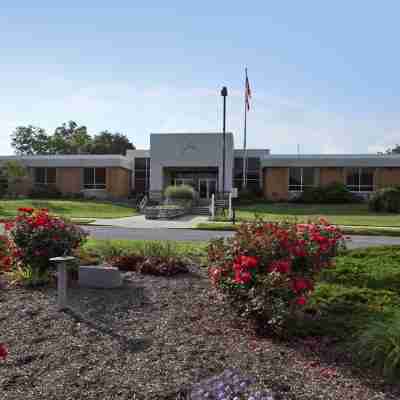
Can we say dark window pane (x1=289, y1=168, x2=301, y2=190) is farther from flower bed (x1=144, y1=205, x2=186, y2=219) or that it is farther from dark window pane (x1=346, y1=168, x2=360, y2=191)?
flower bed (x1=144, y1=205, x2=186, y2=219)

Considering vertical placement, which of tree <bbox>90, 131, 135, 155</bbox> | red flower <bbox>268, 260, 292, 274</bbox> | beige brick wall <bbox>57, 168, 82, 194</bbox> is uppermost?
tree <bbox>90, 131, 135, 155</bbox>

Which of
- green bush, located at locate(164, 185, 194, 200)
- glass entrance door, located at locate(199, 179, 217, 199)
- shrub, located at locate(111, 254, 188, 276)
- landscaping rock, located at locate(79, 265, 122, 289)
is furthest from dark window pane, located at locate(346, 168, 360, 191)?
landscaping rock, located at locate(79, 265, 122, 289)

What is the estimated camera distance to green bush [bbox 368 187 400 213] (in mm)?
30922

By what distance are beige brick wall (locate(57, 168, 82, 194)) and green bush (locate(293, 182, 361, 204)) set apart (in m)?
20.6

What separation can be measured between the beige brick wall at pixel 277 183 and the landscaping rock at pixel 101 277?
3490 cm

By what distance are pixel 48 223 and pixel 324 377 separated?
4.61m

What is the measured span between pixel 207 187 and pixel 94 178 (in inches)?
438

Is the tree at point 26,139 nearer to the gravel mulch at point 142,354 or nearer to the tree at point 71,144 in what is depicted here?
the tree at point 71,144

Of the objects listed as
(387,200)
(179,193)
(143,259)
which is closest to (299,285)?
(143,259)

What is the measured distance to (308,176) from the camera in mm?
40500

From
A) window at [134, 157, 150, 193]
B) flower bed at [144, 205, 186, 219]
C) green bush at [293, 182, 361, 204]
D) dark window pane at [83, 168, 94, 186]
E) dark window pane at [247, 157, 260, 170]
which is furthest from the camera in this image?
window at [134, 157, 150, 193]

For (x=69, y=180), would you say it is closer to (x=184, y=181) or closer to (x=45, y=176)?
(x=45, y=176)

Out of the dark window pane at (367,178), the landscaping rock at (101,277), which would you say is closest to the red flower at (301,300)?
the landscaping rock at (101,277)

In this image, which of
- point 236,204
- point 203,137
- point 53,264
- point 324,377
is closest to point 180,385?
point 324,377
